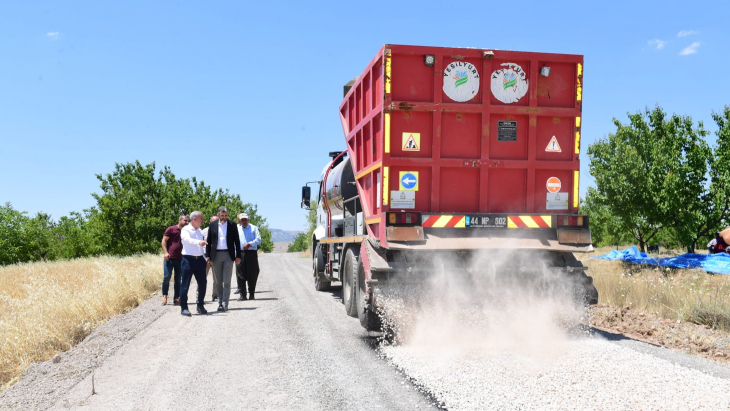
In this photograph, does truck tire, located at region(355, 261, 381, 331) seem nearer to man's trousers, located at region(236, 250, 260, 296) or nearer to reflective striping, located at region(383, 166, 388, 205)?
reflective striping, located at region(383, 166, 388, 205)

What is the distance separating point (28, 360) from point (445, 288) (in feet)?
16.8

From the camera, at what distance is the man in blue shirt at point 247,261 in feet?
36.3

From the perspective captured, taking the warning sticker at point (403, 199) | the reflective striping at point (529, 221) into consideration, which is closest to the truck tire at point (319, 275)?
the warning sticker at point (403, 199)

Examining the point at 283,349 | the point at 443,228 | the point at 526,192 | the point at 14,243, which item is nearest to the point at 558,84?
the point at 526,192

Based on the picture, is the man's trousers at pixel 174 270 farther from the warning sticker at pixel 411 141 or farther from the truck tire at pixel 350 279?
the warning sticker at pixel 411 141

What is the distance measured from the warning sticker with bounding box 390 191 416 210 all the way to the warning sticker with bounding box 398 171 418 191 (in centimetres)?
6

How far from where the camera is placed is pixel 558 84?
7254 mm

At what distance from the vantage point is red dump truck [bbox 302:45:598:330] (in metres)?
6.73

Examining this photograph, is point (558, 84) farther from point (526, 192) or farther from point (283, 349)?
point (283, 349)

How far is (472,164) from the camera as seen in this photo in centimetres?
709

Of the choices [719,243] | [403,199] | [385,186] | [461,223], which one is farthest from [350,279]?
[719,243]

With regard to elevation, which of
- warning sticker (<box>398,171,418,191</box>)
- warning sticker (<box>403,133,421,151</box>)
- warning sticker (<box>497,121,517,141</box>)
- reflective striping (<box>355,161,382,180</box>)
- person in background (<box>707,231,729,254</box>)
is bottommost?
person in background (<box>707,231,729,254</box>)

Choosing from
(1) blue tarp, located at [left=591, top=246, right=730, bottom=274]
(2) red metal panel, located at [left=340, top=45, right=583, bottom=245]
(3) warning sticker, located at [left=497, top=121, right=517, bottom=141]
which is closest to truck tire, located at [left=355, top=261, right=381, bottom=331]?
(2) red metal panel, located at [left=340, top=45, right=583, bottom=245]

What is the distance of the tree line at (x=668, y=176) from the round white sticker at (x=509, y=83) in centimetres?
1479
